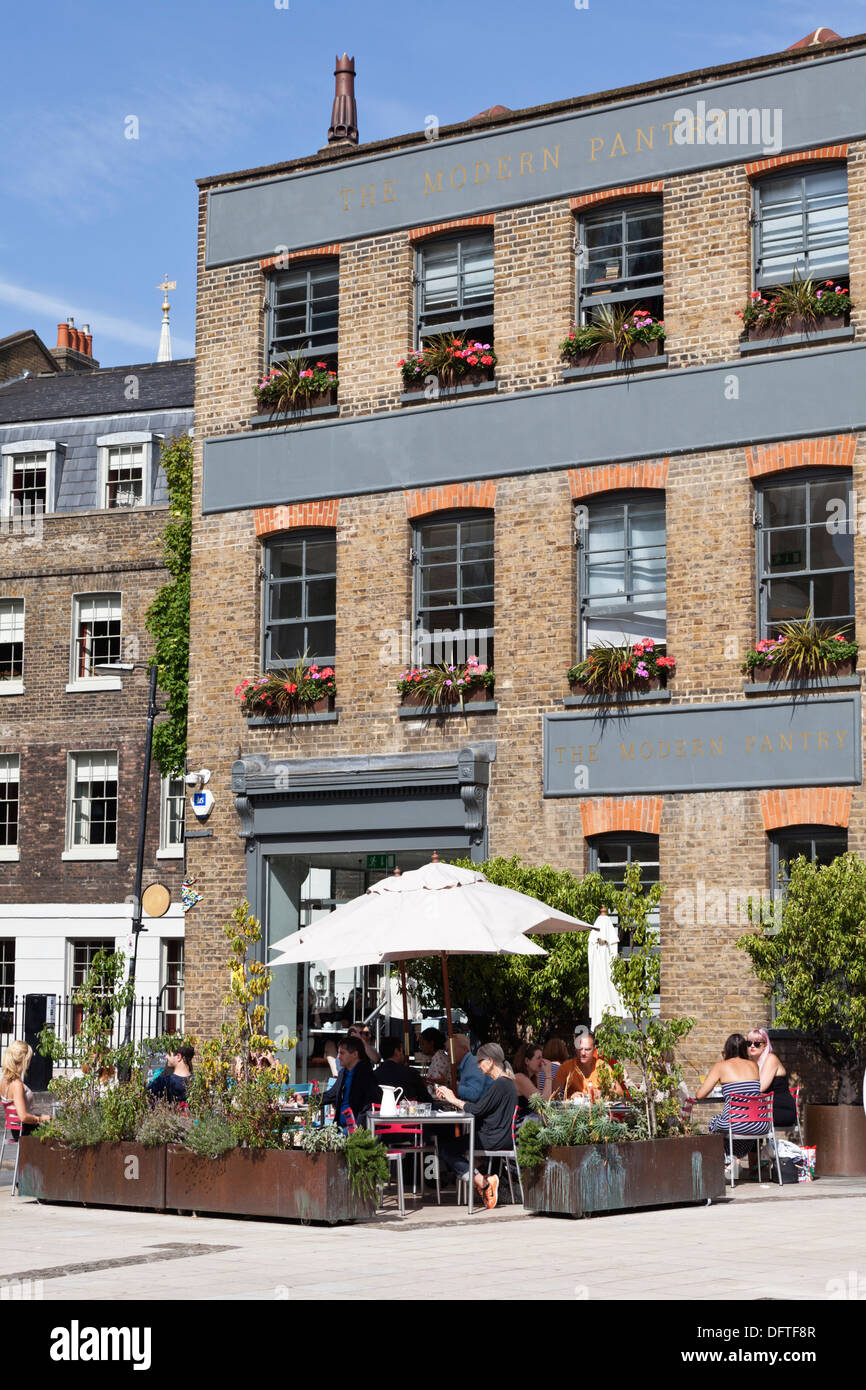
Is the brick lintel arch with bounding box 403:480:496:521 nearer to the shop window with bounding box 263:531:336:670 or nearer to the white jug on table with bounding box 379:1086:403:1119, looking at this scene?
the shop window with bounding box 263:531:336:670

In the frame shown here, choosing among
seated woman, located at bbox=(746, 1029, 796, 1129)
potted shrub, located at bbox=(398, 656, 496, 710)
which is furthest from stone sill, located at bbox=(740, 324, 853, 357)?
seated woman, located at bbox=(746, 1029, 796, 1129)

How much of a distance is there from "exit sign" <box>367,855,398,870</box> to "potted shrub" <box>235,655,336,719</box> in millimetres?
1843

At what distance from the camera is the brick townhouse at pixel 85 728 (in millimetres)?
37125

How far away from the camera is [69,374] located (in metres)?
43.2

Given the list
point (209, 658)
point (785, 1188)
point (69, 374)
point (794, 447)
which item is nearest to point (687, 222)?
point (794, 447)

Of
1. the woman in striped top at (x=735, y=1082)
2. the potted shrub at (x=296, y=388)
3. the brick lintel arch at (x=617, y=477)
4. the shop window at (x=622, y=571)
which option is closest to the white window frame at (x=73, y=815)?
the potted shrub at (x=296, y=388)

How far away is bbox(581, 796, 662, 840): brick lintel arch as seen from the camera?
19672 mm

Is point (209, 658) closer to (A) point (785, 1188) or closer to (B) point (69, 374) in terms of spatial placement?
(A) point (785, 1188)

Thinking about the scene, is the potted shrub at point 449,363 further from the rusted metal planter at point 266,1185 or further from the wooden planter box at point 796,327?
the rusted metal planter at point 266,1185

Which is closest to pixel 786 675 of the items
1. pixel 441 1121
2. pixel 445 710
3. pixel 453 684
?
pixel 453 684

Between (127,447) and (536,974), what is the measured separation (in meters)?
22.7

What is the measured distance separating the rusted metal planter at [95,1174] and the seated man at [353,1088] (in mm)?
1582

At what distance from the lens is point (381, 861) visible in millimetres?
21875

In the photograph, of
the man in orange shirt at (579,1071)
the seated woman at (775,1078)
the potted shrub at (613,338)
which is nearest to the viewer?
the man in orange shirt at (579,1071)
